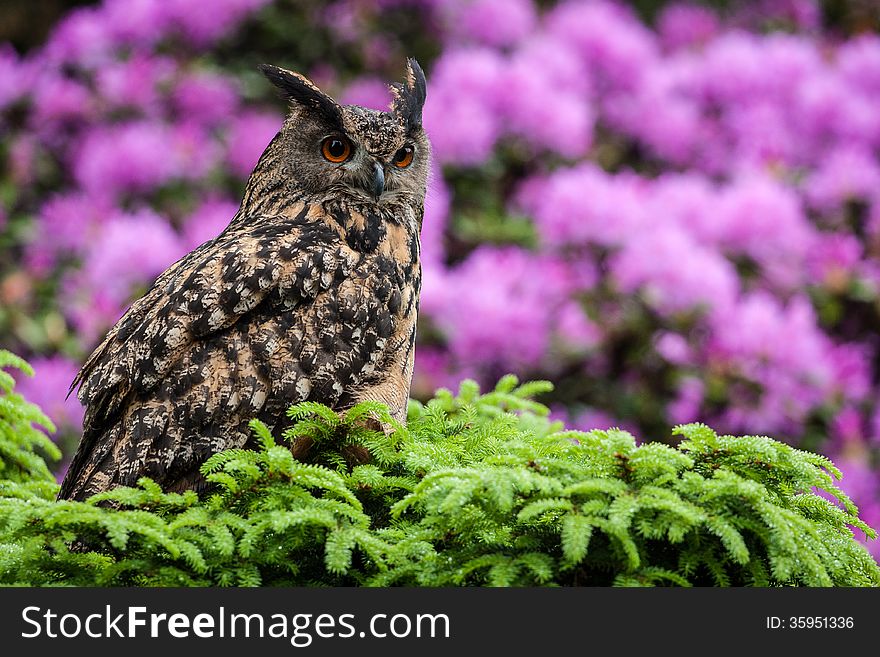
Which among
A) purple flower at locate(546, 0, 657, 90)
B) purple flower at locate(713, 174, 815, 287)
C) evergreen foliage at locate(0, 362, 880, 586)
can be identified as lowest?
evergreen foliage at locate(0, 362, 880, 586)

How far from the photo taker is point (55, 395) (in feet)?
11.3

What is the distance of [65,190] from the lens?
4449mm

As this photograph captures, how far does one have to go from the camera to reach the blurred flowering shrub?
3613 mm

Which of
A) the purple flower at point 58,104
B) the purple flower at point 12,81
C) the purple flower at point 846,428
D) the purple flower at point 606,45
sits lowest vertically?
the purple flower at point 846,428

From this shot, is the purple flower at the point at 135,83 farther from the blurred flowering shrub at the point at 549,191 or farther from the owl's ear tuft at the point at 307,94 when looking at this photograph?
the owl's ear tuft at the point at 307,94

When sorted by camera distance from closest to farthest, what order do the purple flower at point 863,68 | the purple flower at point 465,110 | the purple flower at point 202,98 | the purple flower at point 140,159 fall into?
1. the purple flower at point 140,159
2. the purple flower at point 465,110
3. the purple flower at point 202,98
4. the purple flower at point 863,68

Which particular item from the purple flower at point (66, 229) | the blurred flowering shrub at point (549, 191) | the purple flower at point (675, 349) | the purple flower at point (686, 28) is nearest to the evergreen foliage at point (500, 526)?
the blurred flowering shrub at point (549, 191)

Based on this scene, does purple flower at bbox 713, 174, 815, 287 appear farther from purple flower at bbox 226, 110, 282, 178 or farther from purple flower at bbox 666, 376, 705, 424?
purple flower at bbox 226, 110, 282, 178

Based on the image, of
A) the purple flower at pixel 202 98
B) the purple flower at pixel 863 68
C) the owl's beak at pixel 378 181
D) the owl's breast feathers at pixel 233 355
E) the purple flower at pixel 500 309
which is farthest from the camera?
the purple flower at pixel 863 68

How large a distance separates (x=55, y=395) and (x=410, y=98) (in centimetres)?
184

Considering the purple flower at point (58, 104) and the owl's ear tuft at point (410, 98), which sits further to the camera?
the purple flower at point (58, 104)

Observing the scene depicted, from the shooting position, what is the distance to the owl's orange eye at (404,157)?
2.39 metres

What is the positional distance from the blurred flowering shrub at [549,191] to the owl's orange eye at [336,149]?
858 mm

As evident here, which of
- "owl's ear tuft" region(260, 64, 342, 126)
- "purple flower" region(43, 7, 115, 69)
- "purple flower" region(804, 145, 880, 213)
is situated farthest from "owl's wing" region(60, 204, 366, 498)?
"purple flower" region(804, 145, 880, 213)
